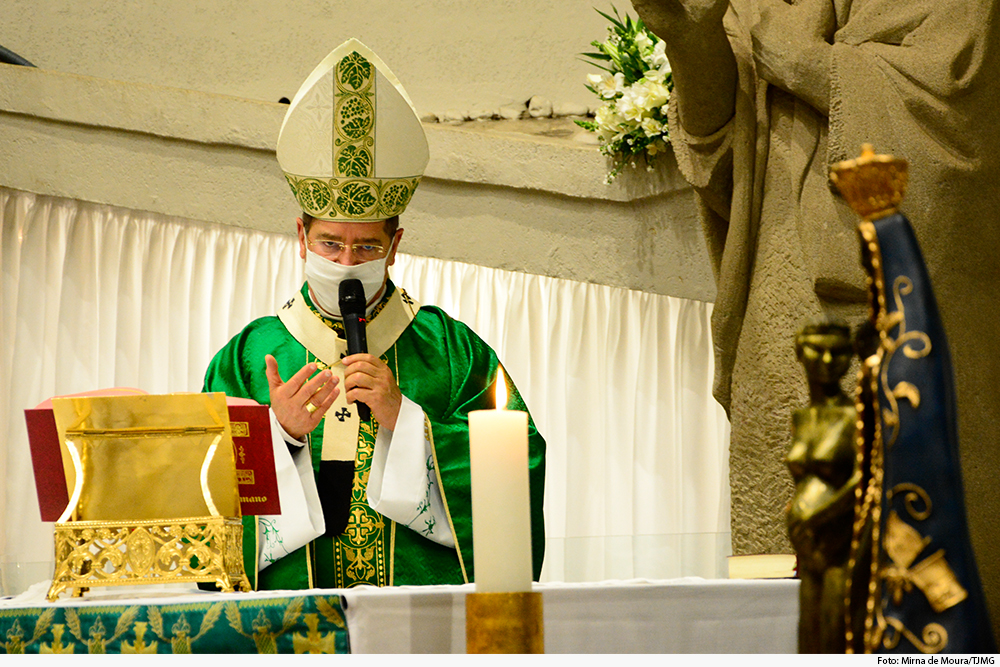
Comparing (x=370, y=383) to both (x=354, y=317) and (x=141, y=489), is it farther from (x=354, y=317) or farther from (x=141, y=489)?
(x=141, y=489)

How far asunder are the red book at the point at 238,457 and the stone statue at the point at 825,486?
102cm

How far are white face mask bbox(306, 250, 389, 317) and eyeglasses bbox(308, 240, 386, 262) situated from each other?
0.07 feet

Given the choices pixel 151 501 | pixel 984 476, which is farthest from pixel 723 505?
pixel 151 501

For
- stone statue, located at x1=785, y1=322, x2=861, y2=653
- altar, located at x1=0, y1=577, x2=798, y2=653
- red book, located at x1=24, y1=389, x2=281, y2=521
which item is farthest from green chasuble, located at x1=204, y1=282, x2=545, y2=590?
stone statue, located at x1=785, y1=322, x2=861, y2=653

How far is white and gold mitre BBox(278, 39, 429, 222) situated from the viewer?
9.62 feet

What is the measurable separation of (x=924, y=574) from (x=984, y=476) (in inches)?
84.5

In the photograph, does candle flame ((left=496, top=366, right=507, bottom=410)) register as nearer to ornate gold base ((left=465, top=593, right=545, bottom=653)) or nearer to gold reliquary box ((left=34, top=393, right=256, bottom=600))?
ornate gold base ((left=465, top=593, right=545, bottom=653))

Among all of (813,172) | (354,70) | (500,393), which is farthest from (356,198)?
(500,393)

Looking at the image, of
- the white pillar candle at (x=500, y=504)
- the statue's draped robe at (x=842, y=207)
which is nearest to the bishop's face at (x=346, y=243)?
the statue's draped robe at (x=842, y=207)

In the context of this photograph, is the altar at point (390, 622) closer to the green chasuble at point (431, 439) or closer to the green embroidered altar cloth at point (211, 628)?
the green embroidered altar cloth at point (211, 628)

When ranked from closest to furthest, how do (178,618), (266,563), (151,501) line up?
(178,618) < (151,501) < (266,563)

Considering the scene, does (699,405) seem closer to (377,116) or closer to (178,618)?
(377,116)

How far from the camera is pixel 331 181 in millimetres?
2930

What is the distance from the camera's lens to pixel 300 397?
88.7 inches
